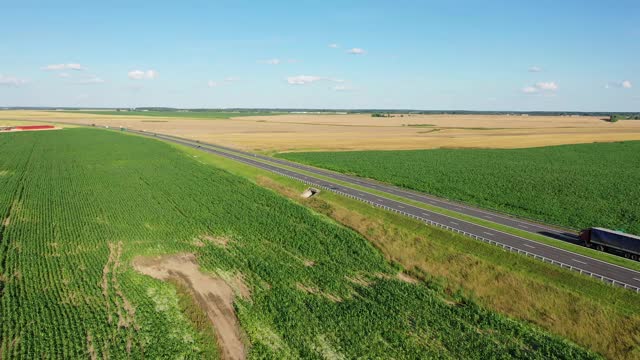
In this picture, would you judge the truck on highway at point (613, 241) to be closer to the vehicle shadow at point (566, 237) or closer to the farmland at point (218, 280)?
the vehicle shadow at point (566, 237)

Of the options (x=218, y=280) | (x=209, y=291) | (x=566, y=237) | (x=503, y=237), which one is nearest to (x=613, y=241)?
(x=566, y=237)

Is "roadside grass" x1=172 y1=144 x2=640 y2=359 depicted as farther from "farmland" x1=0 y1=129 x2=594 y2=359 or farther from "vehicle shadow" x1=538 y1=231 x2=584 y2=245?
"vehicle shadow" x1=538 y1=231 x2=584 y2=245

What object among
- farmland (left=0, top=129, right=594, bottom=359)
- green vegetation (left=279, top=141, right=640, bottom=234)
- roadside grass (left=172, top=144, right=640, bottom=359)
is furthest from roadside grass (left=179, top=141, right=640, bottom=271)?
farmland (left=0, top=129, right=594, bottom=359)

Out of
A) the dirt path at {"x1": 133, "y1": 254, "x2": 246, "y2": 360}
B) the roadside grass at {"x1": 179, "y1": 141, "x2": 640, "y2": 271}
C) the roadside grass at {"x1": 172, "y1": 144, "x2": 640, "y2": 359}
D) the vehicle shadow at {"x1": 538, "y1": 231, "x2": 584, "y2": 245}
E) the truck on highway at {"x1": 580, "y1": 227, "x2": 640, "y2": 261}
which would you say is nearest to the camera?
the dirt path at {"x1": 133, "y1": 254, "x2": 246, "y2": 360}

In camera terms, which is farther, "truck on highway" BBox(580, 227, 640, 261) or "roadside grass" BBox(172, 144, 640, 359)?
"truck on highway" BBox(580, 227, 640, 261)

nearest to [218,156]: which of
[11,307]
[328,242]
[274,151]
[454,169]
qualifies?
[274,151]

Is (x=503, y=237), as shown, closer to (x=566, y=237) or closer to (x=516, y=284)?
(x=566, y=237)

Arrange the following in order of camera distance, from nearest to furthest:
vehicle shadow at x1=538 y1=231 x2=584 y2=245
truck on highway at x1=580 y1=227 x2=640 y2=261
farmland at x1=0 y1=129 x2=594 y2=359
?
1. farmland at x1=0 y1=129 x2=594 y2=359
2. truck on highway at x1=580 y1=227 x2=640 y2=261
3. vehicle shadow at x1=538 y1=231 x2=584 y2=245

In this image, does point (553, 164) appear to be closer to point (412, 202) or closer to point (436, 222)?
point (412, 202)
